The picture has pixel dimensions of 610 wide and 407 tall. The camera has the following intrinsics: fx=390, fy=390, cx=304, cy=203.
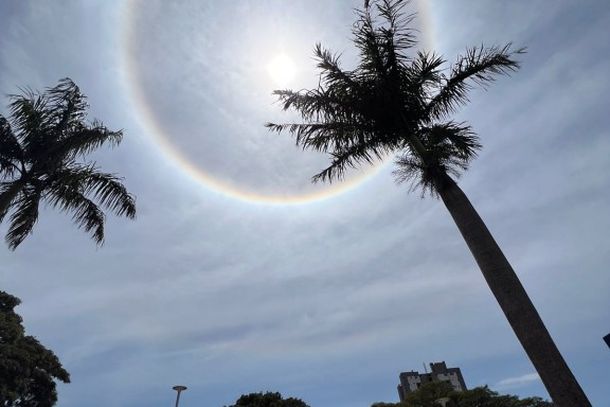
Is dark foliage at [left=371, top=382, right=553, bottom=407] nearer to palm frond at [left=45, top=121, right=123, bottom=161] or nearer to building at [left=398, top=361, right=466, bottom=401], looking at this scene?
palm frond at [left=45, top=121, right=123, bottom=161]

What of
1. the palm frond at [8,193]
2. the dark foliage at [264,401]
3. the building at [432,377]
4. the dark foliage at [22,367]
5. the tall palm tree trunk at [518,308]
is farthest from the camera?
the building at [432,377]

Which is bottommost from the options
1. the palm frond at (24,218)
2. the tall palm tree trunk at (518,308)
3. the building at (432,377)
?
the tall palm tree trunk at (518,308)

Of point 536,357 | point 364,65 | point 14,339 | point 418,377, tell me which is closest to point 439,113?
point 364,65

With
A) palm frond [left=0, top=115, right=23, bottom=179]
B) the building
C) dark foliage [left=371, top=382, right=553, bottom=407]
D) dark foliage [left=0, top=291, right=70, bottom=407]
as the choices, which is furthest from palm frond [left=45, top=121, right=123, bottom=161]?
the building

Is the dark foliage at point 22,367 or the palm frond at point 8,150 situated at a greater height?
the dark foliage at point 22,367

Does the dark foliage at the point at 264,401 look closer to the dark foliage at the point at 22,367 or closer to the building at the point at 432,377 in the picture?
the dark foliage at the point at 22,367

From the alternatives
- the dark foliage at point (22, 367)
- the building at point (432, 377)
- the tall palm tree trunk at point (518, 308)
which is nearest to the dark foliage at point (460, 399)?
the dark foliage at point (22, 367)

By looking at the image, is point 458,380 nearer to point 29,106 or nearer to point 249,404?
point 249,404
